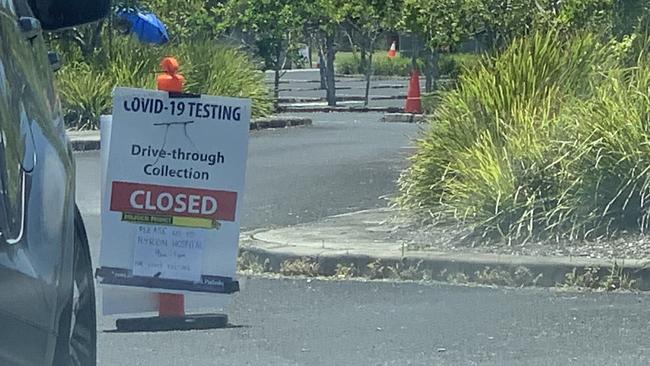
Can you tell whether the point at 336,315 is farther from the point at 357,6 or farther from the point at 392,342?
the point at 357,6

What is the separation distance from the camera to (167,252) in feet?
24.6

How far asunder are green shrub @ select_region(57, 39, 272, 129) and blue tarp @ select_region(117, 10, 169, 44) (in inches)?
36.3

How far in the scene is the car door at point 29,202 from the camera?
302 centimetres

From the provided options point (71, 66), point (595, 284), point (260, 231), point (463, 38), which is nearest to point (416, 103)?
point (71, 66)

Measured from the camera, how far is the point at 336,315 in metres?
7.88

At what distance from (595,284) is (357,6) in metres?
13.8

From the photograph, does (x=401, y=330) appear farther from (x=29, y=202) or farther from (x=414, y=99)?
(x=414, y=99)

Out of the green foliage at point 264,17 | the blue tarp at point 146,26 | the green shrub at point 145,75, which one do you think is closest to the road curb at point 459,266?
the green shrub at point 145,75

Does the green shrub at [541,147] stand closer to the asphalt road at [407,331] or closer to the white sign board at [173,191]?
the asphalt road at [407,331]

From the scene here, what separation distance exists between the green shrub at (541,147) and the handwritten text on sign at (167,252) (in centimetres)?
281

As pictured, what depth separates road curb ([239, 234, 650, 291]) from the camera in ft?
28.1

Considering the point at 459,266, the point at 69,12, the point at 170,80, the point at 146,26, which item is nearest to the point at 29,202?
the point at 69,12

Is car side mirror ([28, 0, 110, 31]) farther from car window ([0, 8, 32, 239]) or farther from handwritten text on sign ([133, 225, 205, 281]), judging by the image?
handwritten text on sign ([133, 225, 205, 281])

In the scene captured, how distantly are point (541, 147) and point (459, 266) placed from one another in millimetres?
1529
